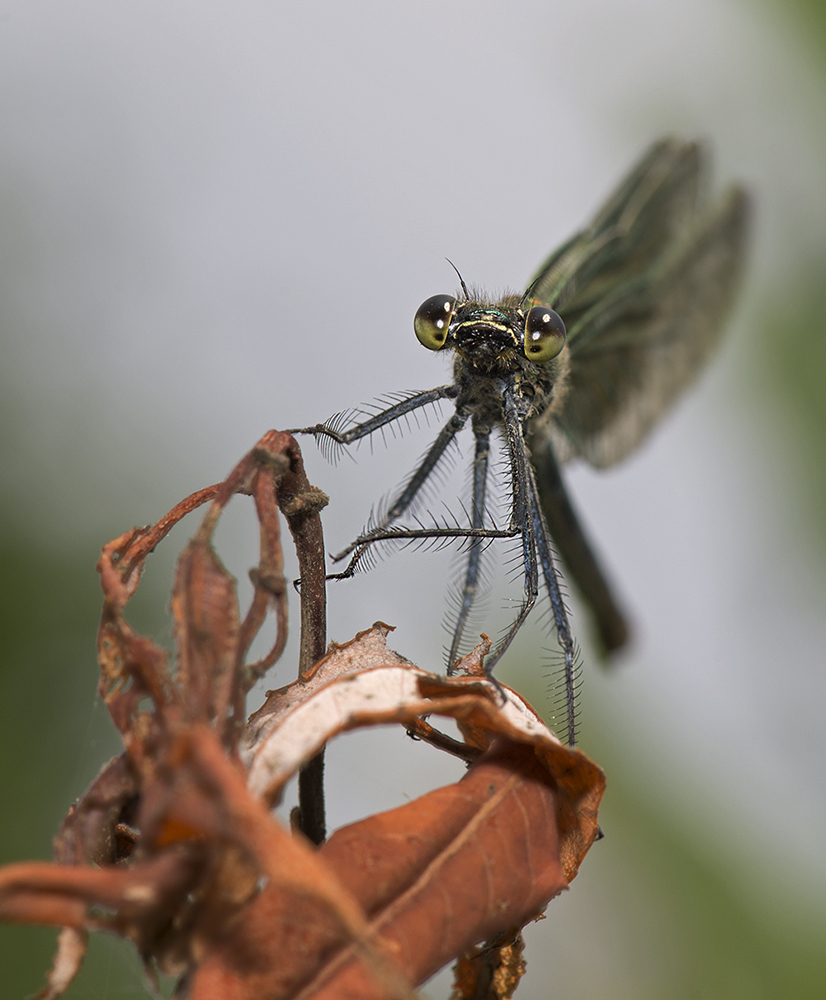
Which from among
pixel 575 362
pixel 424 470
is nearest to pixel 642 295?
pixel 575 362

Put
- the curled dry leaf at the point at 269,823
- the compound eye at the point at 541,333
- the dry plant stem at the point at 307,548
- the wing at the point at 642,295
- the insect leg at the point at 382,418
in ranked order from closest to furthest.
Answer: the curled dry leaf at the point at 269,823, the dry plant stem at the point at 307,548, the insect leg at the point at 382,418, the compound eye at the point at 541,333, the wing at the point at 642,295

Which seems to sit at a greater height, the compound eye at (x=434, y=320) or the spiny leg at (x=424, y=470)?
the compound eye at (x=434, y=320)

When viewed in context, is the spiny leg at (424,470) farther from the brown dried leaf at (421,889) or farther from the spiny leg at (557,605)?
the brown dried leaf at (421,889)

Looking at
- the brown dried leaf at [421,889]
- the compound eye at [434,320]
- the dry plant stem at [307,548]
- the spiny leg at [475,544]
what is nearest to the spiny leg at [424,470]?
the spiny leg at [475,544]

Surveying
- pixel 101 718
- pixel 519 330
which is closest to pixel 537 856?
pixel 519 330

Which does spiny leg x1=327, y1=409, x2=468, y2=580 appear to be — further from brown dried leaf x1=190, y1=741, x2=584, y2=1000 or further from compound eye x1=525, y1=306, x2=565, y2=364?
brown dried leaf x1=190, y1=741, x2=584, y2=1000

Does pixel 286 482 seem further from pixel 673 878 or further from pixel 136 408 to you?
pixel 673 878

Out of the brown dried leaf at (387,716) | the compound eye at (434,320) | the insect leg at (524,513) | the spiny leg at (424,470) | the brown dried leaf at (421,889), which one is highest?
the compound eye at (434,320)

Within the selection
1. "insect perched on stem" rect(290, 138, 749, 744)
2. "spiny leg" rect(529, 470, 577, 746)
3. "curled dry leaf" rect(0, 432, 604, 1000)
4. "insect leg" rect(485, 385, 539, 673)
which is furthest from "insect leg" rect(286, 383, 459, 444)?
"curled dry leaf" rect(0, 432, 604, 1000)
